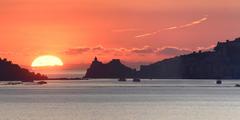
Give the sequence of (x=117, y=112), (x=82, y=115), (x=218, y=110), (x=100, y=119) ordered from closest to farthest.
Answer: (x=100, y=119) < (x=82, y=115) < (x=117, y=112) < (x=218, y=110)

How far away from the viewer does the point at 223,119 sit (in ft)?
486

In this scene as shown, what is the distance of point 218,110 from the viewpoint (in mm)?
178250

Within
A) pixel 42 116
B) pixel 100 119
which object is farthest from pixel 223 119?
pixel 42 116

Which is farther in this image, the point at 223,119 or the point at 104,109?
the point at 104,109

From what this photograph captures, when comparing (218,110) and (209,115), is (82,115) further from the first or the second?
(218,110)

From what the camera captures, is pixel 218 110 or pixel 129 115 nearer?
pixel 129 115

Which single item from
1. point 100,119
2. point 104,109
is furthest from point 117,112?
point 100,119

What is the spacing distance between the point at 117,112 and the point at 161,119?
73.3 ft

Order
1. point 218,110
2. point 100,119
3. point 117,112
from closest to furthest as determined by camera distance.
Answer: point 100,119
point 117,112
point 218,110

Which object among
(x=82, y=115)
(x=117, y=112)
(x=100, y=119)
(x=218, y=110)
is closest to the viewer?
(x=100, y=119)

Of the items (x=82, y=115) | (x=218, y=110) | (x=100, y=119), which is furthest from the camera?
(x=218, y=110)

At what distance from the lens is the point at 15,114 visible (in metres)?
160

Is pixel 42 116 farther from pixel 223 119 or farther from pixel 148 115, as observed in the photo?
pixel 223 119

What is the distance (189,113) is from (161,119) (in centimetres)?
1997
